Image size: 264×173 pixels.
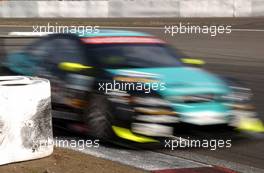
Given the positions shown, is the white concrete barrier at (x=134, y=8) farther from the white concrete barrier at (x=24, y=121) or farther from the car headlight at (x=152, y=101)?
A: the white concrete barrier at (x=24, y=121)

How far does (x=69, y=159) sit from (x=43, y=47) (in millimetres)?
2890

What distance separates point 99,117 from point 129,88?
1.55 feet

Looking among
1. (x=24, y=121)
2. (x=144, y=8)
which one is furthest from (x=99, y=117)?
(x=144, y=8)

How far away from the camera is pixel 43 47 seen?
8.20m

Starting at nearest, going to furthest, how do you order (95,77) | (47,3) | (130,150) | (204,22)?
(130,150)
(95,77)
(204,22)
(47,3)

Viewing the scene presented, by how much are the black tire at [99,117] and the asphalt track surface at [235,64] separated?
675 mm

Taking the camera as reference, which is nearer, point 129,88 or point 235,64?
point 129,88

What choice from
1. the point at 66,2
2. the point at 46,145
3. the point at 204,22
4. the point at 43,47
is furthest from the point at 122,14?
the point at 46,145

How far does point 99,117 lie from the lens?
21.8ft

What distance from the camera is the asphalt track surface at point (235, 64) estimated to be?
20.3 ft

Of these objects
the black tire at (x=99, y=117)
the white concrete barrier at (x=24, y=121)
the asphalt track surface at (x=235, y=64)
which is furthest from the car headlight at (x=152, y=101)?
the white concrete barrier at (x=24, y=121)

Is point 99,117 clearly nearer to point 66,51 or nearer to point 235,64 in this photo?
point 66,51

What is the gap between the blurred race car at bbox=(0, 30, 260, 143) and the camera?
21.1 ft

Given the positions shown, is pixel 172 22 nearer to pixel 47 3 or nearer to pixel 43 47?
pixel 47 3
